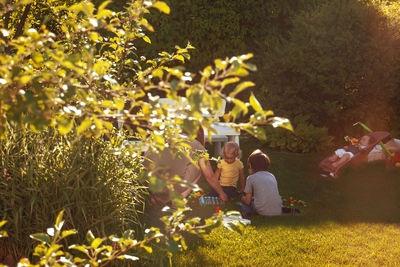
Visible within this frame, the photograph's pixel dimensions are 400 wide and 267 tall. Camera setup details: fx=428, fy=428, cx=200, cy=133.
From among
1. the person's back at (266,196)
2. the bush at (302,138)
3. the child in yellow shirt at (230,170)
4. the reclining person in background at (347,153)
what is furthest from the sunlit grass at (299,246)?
the bush at (302,138)

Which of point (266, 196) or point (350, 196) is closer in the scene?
point (266, 196)

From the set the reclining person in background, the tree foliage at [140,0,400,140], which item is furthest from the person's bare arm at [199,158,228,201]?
the tree foliage at [140,0,400,140]

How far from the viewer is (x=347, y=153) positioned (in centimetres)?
857

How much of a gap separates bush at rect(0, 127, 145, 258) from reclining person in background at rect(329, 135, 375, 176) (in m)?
5.86

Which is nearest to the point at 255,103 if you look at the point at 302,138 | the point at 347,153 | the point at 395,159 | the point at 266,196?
the point at 266,196

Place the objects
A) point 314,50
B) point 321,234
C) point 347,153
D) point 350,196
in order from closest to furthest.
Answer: point 321,234, point 350,196, point 347,153, point 314,50

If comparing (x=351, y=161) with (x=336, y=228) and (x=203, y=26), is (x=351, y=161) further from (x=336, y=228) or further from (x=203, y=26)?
(x=203, y=26)

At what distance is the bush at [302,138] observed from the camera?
10.1 m

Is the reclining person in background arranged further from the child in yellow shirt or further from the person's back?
the person's back

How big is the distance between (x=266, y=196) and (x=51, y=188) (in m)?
3.31

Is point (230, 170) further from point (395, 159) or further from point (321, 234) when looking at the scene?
point (395, 159)

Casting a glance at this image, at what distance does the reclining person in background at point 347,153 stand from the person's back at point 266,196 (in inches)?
114

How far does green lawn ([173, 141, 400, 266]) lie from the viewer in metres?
4.34

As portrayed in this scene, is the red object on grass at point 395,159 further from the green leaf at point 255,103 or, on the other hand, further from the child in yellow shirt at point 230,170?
the green leaf at point 255,103
